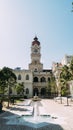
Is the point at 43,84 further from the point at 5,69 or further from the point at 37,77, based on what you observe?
the point at 5,69

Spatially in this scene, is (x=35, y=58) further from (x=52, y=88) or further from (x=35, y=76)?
(x=52, y=88)

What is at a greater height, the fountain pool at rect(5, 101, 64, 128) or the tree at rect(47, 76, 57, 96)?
the tree at rect(47, 76, 57, 96)

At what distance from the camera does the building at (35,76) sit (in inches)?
3036

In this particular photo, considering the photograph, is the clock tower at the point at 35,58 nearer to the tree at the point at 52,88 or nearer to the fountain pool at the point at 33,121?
the tree at the point at 52,88

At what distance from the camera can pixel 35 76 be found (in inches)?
3209

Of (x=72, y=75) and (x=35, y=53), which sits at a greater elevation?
(x=35, y=53)

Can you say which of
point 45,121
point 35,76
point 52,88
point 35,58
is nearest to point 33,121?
point 45,121

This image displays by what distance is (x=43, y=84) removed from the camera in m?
80.1

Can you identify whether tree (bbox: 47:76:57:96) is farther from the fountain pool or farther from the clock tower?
the fountain pool

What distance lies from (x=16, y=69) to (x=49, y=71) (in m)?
14.4

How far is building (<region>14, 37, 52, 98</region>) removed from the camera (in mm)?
77125

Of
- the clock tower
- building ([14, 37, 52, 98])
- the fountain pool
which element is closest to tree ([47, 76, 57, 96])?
building ([14, 37, 52, 98])

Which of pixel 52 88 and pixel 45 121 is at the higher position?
pixel 52 88

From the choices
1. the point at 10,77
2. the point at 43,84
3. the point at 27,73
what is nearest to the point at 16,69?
the point at 27,73
